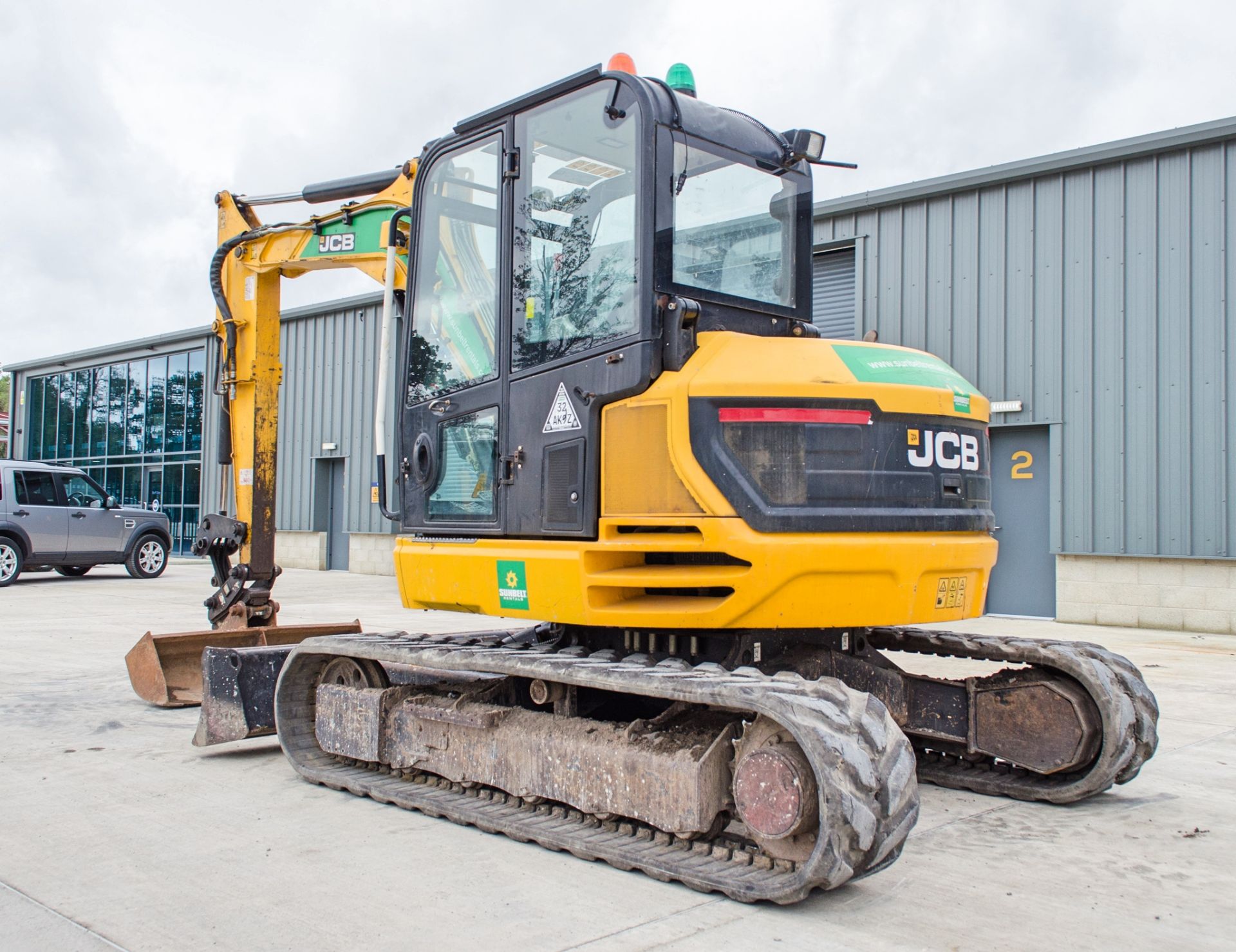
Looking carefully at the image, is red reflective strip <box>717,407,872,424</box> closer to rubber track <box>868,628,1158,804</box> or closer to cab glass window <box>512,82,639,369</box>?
cab glass window <box>512,82,639,369</box>

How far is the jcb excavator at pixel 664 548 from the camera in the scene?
4.11 metres

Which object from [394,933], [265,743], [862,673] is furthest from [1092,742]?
[265,743]

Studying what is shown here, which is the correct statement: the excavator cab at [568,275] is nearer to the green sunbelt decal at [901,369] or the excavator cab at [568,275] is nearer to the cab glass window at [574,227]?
the cab glass window at [574,227]

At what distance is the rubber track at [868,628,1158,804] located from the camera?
507 cm

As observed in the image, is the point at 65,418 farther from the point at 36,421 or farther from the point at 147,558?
the point at 147,558

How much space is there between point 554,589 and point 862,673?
163 centimetres

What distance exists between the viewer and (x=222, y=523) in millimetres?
7707

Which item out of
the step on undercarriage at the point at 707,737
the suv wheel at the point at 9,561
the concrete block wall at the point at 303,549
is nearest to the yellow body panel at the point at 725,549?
the step on undercarriage at the point at 707,737

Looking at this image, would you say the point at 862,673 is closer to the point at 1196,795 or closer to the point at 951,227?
the point at 1196,795

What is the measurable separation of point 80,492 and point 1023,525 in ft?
52.0

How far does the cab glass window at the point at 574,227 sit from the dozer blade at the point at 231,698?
2317 millimetres

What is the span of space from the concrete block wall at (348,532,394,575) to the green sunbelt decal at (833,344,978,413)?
62.4ft

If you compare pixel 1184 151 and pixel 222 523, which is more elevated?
pixel 1184 151

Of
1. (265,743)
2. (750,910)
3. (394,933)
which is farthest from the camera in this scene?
(265,743)
